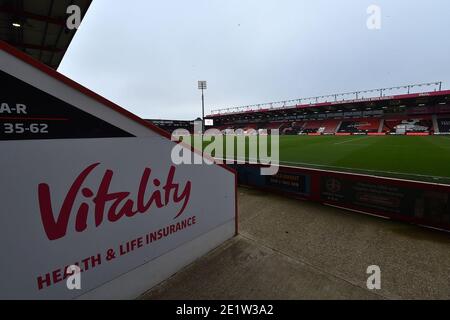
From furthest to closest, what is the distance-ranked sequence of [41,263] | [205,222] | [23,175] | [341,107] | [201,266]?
[341,107] → [205,222] → [201,266] → [41,263] → [23,175]

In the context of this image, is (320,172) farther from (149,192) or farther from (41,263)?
(41,263)

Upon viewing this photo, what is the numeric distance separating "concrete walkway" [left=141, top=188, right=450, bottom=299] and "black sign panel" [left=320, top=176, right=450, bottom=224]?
37cm

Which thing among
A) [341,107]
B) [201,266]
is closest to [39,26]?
[201,266]

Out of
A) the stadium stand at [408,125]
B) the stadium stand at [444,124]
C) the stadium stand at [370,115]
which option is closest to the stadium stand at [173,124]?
the stadium stand at [370,115]

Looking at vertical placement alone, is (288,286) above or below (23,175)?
below

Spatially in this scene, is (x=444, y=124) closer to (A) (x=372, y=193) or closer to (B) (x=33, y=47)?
(A) (x=372, y=193)

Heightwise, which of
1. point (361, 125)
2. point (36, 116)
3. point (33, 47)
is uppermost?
point (33, 47)

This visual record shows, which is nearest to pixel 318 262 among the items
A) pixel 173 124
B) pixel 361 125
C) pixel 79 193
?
pixel 79 193

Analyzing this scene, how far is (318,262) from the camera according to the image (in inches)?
167

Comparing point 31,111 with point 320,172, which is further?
point 320,172

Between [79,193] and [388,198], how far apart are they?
698 cm

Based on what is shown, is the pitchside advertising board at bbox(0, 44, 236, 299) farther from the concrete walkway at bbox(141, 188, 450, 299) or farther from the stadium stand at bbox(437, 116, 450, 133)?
the stadium stand at bbox(437, 116, 450, 133)
